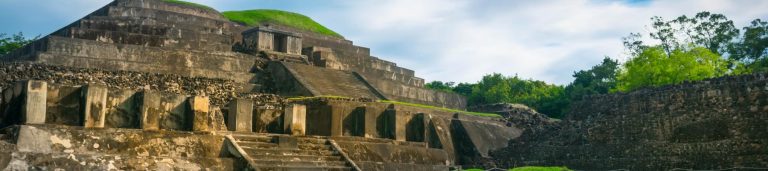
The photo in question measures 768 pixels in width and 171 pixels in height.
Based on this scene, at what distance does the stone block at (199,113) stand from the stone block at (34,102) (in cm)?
206

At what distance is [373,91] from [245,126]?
11854mm

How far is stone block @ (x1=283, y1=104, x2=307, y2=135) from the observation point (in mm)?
13430

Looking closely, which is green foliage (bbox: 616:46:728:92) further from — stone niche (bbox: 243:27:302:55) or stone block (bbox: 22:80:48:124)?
stone block (bbox: 22:80:48:124)

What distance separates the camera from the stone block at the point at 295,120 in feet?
44.1

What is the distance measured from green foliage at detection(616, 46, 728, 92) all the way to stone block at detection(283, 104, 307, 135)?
1929 centimetres

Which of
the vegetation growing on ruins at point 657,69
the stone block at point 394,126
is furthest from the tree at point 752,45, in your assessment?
the stone block at point 394,126

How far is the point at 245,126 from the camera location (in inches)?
503

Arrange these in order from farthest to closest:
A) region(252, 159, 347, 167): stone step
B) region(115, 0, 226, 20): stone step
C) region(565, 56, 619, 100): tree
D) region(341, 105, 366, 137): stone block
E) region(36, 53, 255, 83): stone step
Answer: region(565, 56, 619, 100): tree, region(115, 0, 226, 20): stone step, region(36, 53, 255, 83): stone step, region(341, 105, 366, 137): stone block, region(252, 159, 347, 167): stone step

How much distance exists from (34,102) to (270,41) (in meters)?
14.8

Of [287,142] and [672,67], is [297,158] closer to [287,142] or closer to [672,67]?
[287,142]

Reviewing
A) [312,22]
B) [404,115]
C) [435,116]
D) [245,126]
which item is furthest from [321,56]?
[245,126]

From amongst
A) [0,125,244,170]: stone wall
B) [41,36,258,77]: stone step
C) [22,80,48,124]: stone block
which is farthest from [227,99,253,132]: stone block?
[41,36,258,77]: stone step

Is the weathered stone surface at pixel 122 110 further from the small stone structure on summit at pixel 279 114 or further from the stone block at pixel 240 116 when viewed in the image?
the stone block at pixel 240 116

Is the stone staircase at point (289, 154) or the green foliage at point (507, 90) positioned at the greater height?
the green foliage at point (507, 90)
